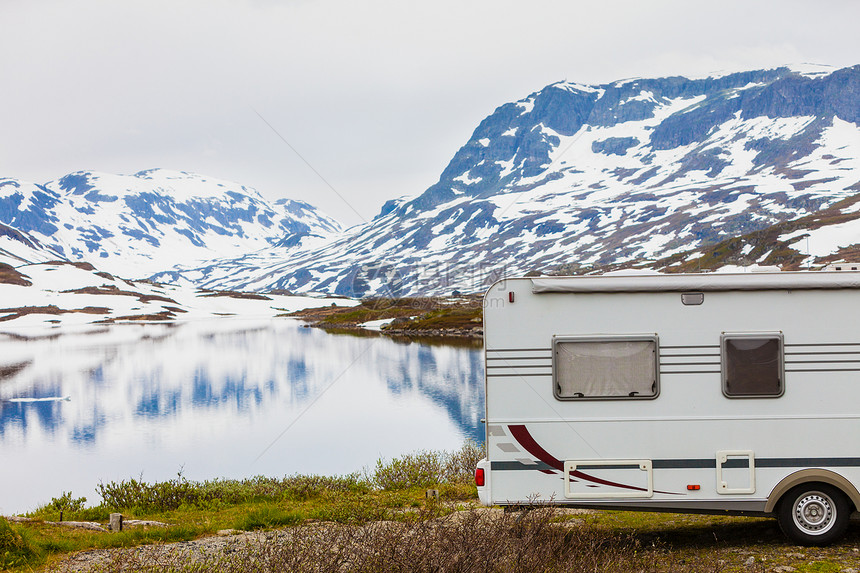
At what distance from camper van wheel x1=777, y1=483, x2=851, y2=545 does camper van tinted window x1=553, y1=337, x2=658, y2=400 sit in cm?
219

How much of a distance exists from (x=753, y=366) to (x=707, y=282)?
1.15 metres

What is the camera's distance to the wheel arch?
832 cm

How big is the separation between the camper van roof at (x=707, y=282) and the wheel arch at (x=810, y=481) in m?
2.25

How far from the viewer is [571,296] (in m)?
8.70

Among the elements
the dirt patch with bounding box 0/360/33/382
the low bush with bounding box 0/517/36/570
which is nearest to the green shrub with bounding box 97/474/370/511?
the low bush with bounding box 0/517/36/570

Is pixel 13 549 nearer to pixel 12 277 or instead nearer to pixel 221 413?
pixel 221 413

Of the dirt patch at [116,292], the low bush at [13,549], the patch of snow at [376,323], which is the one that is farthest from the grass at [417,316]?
the dirt patch at [116,292]

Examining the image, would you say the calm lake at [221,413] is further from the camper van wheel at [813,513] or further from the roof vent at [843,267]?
the roof vent at [843,267]

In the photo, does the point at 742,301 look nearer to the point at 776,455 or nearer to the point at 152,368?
the point at 776,455

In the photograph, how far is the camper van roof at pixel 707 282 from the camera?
8.50 metres

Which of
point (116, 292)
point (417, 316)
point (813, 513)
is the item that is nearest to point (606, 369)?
point (813, 513)

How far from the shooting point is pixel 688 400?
8.45 m

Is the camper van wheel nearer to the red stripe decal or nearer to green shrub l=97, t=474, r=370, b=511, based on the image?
the red stripe decal

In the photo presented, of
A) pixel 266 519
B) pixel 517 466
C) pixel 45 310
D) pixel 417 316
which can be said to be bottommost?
pixel 266 519
